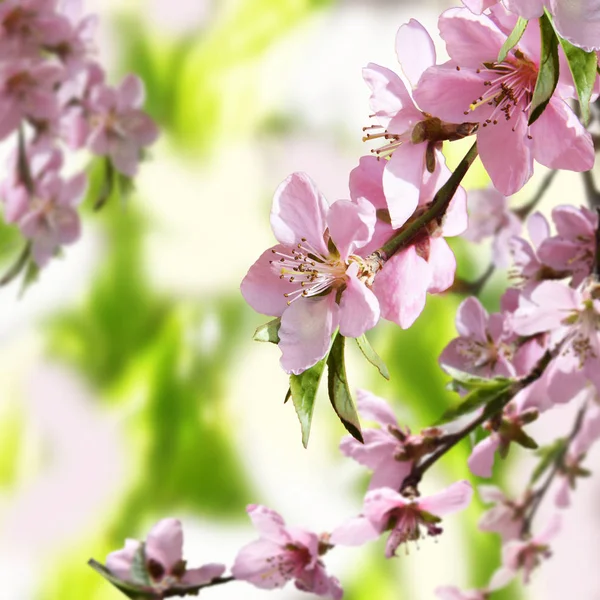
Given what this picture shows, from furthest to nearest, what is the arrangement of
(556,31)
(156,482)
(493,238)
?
(156,482) → (493,238) → (556,31)

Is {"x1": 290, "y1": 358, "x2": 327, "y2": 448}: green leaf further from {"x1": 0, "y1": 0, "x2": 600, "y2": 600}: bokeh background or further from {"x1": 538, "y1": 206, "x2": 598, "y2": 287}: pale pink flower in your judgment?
{"x1": 0, "y1": 0, "x2": 600, "y2": 600}: bokeh background

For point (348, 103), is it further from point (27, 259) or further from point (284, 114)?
point (27, 259)

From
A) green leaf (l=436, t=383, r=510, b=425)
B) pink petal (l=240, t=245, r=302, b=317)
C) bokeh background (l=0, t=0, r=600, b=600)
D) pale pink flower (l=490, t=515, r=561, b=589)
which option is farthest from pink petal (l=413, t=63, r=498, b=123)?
pale pink flower (l=490, t=515, r=561, b=589)

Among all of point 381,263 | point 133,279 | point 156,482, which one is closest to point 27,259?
point 133,279

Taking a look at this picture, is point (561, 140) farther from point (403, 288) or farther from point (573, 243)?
point (573, 243)

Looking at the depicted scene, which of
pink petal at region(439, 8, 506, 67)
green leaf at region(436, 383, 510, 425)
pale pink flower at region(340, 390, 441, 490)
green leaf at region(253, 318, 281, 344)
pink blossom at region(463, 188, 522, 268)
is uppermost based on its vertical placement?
pink blossom at region(463, 188, 522, 268)

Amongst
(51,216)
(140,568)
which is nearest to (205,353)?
(51,216)
